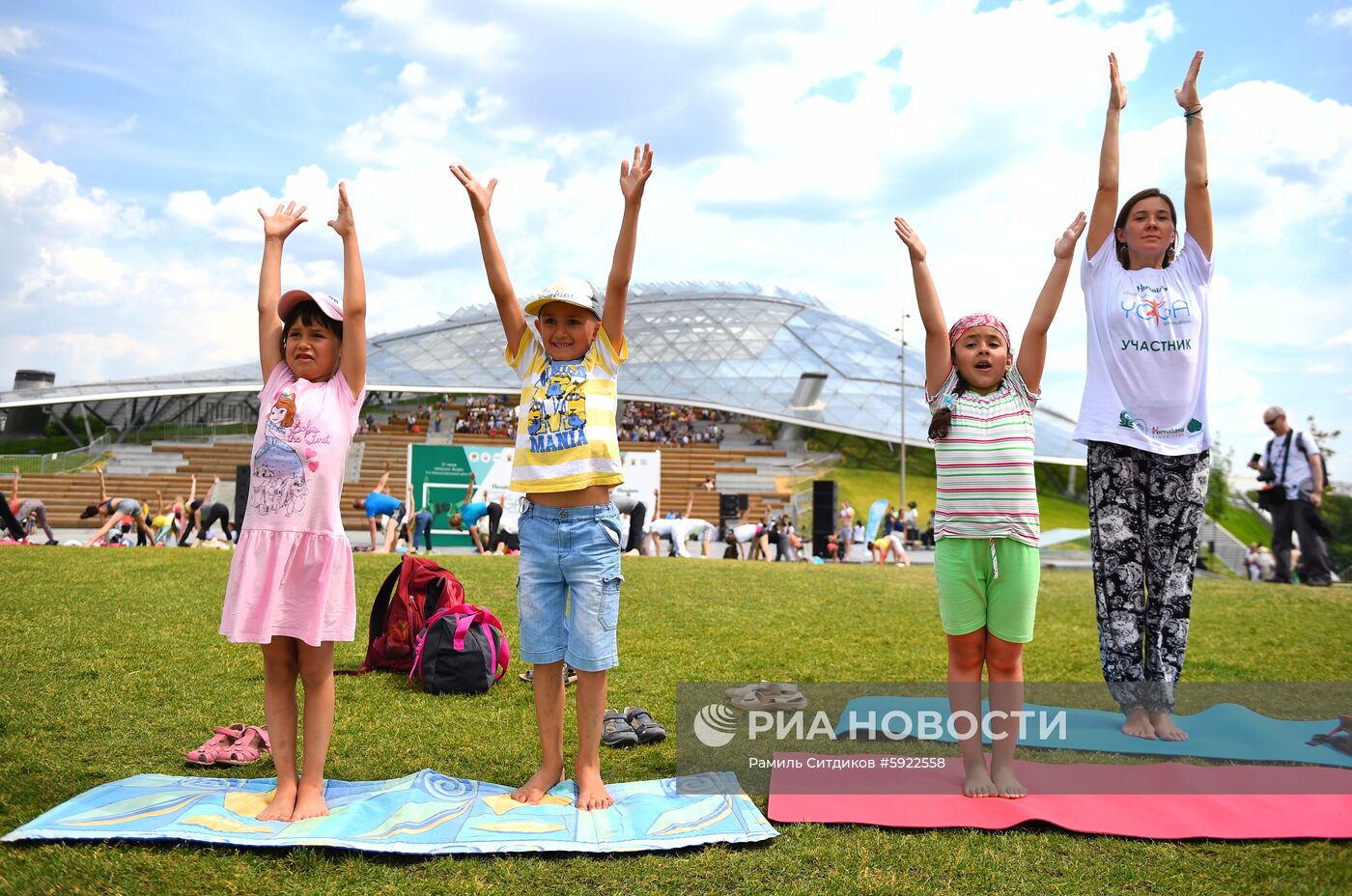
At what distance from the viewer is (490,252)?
3459 millimetres

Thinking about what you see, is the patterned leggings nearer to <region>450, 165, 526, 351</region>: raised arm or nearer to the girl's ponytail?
the girl's ponytail

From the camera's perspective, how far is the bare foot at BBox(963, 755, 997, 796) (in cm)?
324

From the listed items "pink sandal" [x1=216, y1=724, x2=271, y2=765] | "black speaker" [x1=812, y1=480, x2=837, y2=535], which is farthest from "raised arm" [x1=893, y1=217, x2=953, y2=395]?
"black speaker" [x1=812, y1=480, x2=837, y2=535]

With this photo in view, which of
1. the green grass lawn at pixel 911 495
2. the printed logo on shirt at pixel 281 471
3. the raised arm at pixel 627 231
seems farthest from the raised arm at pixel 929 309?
the green grass lawn at pixel 911 495

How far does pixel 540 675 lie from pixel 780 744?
1095mm

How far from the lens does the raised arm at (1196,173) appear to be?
409 centimetres

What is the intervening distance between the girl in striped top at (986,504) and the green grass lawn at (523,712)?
1.69 feet

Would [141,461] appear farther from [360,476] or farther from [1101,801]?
[1101,801]

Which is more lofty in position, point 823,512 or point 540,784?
point 823,512

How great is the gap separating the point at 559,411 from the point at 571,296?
0.42 m

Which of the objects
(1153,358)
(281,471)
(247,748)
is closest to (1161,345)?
(1153,358)

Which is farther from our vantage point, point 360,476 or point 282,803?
point 360,476

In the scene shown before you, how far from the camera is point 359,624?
6492 millimetres

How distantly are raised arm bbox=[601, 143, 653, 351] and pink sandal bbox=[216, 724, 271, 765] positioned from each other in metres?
2.07
